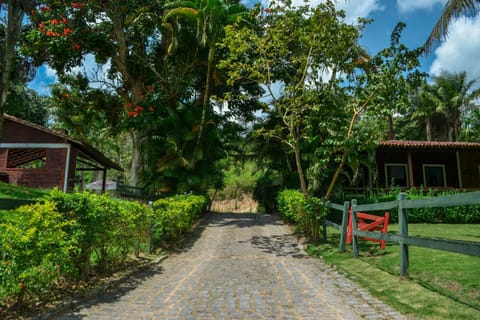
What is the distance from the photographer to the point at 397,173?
2234 cm

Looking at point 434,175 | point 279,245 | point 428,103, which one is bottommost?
point 279,245

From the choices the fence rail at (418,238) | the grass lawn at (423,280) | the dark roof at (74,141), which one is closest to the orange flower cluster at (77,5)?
the dark roof at (74,141)

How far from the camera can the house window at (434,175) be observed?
73.9 ft

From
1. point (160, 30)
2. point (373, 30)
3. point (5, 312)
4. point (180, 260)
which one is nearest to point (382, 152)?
point (373, 30)

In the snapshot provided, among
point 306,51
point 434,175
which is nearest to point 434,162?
point 434,175

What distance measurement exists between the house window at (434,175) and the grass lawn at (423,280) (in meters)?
15.7

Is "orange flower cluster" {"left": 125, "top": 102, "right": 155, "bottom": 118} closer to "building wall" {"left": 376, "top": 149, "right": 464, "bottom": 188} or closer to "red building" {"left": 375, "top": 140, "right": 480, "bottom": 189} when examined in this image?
"red building" {"left": 375, "top": 140, "right": 480, "bottom": 189}

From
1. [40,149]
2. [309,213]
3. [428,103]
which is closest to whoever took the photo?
[309,213]

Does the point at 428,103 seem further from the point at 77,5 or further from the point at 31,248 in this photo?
the point at 31,248

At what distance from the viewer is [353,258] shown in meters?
8.14

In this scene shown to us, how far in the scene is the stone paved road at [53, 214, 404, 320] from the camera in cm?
455

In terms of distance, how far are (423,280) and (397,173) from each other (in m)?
18.1

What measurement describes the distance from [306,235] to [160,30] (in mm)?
13676

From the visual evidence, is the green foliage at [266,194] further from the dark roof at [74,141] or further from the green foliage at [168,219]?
the green foliage at [168,219]
